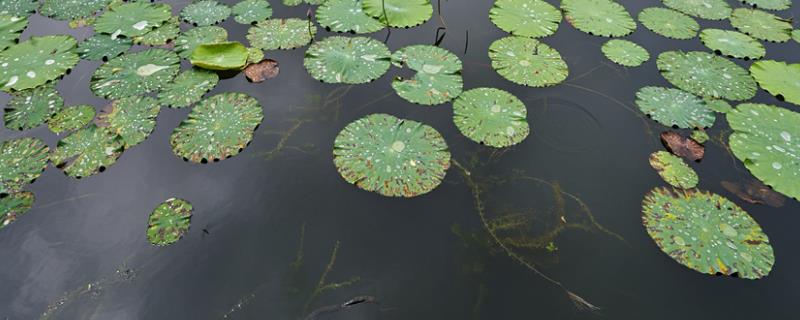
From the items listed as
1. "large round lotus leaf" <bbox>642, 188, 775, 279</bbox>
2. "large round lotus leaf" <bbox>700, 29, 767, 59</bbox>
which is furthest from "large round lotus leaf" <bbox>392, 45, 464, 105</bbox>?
"large round lotus leaf" <bbox>700, 29, 767, 59</bbox>

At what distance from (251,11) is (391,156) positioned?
3.00 meters

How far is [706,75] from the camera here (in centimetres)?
448

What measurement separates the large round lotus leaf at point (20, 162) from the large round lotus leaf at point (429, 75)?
3.21 metres

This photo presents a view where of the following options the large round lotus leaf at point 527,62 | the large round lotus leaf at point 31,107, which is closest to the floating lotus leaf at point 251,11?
the large round lotus leaf at point 31,107

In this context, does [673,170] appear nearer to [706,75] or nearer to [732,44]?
[706,75]

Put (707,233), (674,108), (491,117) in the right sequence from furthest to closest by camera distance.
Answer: (674,108) < (491,117) < (707,233)

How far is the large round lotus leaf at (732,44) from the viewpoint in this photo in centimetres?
478

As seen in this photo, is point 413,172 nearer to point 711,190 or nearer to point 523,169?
point 523,169

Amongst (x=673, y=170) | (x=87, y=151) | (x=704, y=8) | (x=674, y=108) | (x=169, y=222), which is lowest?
(x=169, y=222)

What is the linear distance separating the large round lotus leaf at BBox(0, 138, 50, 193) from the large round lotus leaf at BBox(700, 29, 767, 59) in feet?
23.0

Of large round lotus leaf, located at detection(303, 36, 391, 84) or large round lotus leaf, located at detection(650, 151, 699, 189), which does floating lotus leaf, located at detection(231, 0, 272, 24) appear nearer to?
large round lotus leaf, located at detection(303, 36, 391, 84)

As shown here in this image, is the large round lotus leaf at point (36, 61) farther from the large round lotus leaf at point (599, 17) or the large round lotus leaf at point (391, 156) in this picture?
the large round lotus leaf at point (599, 17)

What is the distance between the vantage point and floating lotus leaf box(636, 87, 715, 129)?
13.1 feet

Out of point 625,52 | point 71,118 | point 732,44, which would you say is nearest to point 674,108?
point 625,52
